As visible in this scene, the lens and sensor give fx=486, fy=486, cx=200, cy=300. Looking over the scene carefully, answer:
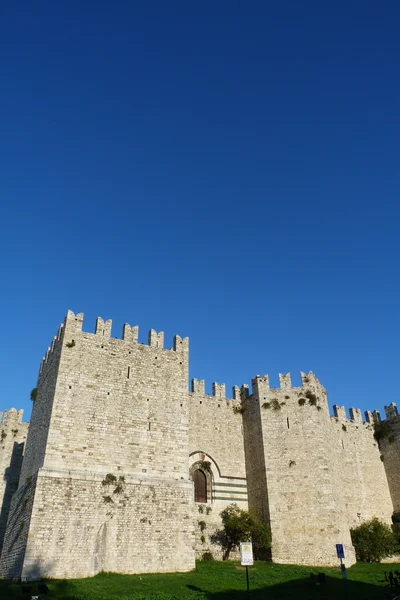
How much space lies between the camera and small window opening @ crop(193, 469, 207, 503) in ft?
91.1

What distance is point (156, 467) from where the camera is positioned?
23.0 m

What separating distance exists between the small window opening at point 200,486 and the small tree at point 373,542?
978cm

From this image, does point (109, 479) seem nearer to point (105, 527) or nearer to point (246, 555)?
point (105, 527)

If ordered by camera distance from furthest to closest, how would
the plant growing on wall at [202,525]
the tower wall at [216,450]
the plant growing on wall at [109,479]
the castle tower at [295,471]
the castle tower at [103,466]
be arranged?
the tower wall at [216,450] < the plant growing on wall at [202,525] < the castle tower at [295,471] < the plant growing on wall at [109,479] < the castle tower at [103,466]

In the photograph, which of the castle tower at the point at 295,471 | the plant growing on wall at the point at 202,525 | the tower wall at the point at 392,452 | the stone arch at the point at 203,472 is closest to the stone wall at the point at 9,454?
the stone arch at the point at 203,472

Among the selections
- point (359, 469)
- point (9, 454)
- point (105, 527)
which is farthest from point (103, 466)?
point (359, 469)

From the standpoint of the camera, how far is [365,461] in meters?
34.6

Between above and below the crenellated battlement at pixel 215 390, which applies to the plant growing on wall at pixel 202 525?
below

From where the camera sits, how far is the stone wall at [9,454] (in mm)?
29453

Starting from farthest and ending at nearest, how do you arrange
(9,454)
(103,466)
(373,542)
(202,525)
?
(9,454) < (373,542) < (202,525) < (103,466)

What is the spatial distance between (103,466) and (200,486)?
27.8 ft

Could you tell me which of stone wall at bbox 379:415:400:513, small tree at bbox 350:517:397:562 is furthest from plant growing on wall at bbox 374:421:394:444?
small tree at bbox 350:517:397:562

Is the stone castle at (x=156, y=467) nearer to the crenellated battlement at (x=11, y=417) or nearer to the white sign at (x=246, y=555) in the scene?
the crenellated battlement at (x=11, y=417)

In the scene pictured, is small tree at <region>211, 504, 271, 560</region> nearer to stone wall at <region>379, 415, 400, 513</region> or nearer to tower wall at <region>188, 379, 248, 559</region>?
tower wall at <region>188, 379, 248, 559</region>
